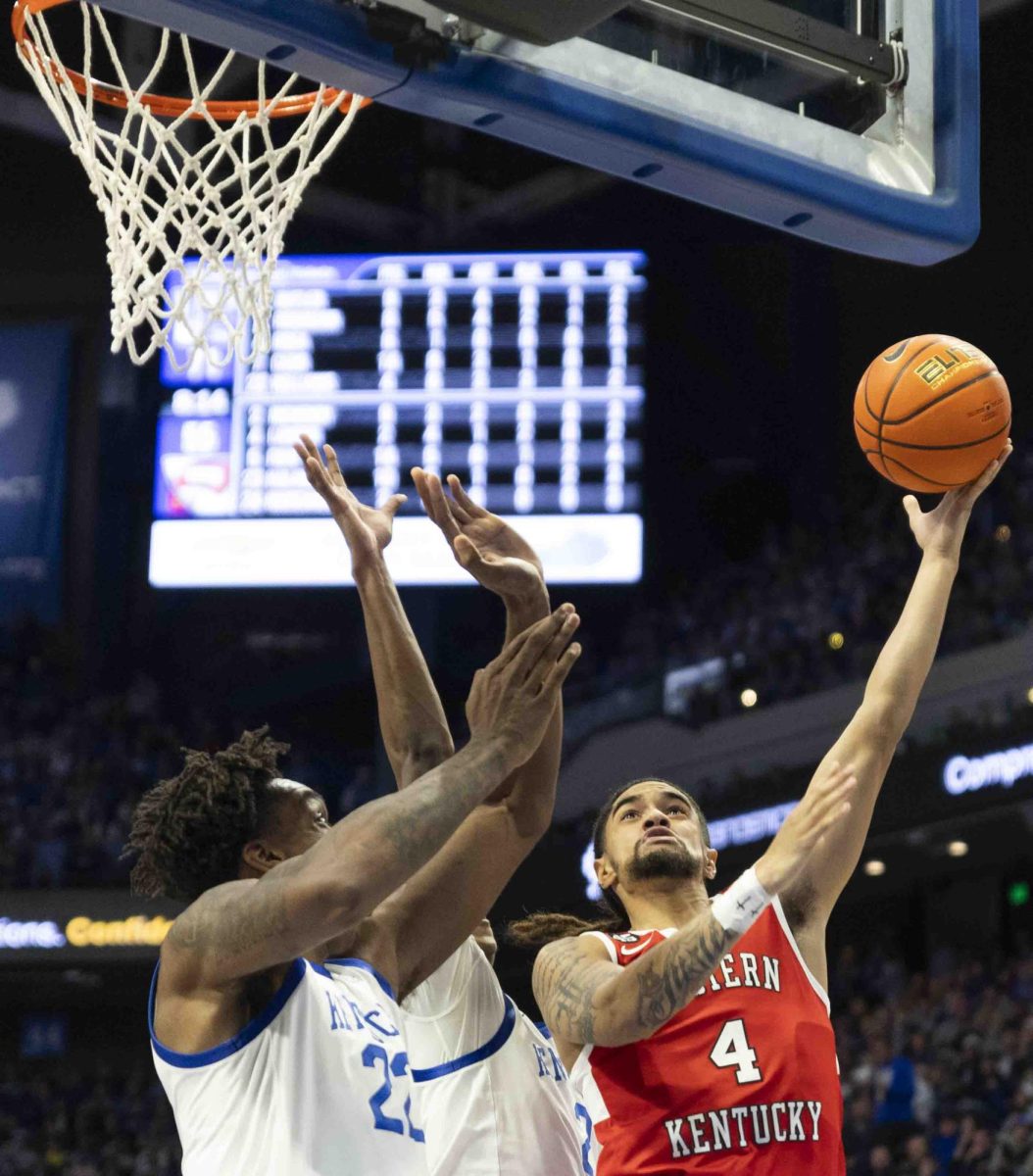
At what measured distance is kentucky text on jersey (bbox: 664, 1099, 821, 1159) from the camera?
3.22 m

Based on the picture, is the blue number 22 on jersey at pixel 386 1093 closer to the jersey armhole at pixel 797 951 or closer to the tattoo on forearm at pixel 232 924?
the tattoo on forearm at pixel 232 924

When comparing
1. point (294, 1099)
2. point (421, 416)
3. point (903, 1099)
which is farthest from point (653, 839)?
point (421, 416)

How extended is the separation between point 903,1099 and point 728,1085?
8170mm

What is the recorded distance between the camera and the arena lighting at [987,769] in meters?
11.6

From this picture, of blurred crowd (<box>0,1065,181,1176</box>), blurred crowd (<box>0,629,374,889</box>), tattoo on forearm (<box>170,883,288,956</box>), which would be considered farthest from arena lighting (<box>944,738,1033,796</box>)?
tattoo on forearm (<box>170,883,288,956</box>)

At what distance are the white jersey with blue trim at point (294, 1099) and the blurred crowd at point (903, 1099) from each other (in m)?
8.03

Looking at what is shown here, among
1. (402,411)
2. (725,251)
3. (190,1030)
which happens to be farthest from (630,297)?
(190,1030)

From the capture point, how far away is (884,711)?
3.64 metres

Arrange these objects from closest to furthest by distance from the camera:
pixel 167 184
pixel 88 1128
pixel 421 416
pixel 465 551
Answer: pixel 465 551 → pixel 167 184 → pixel 421 416 → pixel 88 1128

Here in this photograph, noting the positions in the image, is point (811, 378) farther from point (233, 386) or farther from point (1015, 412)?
point (233, 386)

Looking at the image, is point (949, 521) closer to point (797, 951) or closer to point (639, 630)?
point (797, 951)

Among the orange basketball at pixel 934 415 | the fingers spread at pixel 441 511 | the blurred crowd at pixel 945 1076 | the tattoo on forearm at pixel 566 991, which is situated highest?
the orange basketball at pixel 934 415

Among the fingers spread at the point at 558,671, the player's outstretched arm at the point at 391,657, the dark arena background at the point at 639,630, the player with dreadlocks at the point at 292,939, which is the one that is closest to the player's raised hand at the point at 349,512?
the player's outstretched arm at the point at 391,657

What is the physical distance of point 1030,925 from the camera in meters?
15.1
